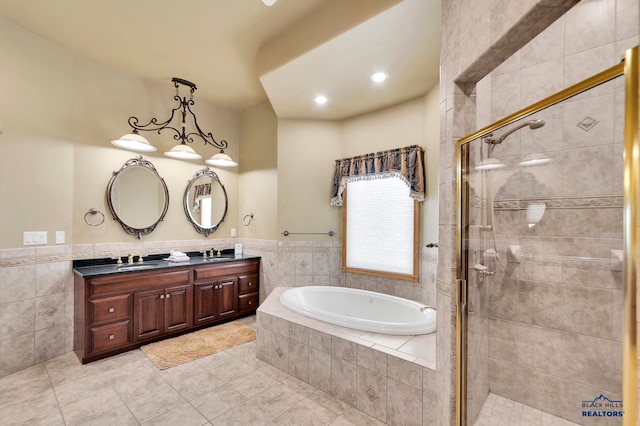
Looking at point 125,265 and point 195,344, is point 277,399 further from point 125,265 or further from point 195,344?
point 125,265

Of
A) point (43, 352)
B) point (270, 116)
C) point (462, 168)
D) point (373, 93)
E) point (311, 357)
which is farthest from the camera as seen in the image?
point (270, 116)

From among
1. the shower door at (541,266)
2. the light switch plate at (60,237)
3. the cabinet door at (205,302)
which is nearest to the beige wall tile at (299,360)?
the shower door at (541,266)

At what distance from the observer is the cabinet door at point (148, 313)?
282cm

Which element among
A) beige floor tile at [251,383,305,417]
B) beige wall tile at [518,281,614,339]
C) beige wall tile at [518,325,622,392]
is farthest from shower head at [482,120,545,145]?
beige floor tile at [251,383,305,417]

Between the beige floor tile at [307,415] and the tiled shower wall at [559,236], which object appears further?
the beige floor tile at [307,415]

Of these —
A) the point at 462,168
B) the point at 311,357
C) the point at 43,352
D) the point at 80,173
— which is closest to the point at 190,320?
the point at 43,352

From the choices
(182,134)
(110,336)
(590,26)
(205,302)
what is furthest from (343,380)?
(182,134)

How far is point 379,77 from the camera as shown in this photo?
2654 mm

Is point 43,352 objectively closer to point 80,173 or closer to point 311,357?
point 80,173

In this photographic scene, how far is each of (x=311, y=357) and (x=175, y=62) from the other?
10.8 feet

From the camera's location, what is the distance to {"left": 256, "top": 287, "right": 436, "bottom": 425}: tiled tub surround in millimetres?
1710

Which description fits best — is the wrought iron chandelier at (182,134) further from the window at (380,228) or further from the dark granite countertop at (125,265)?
the window at (380,228)

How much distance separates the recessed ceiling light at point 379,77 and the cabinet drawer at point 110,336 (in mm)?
3448

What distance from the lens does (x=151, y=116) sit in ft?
11.2
